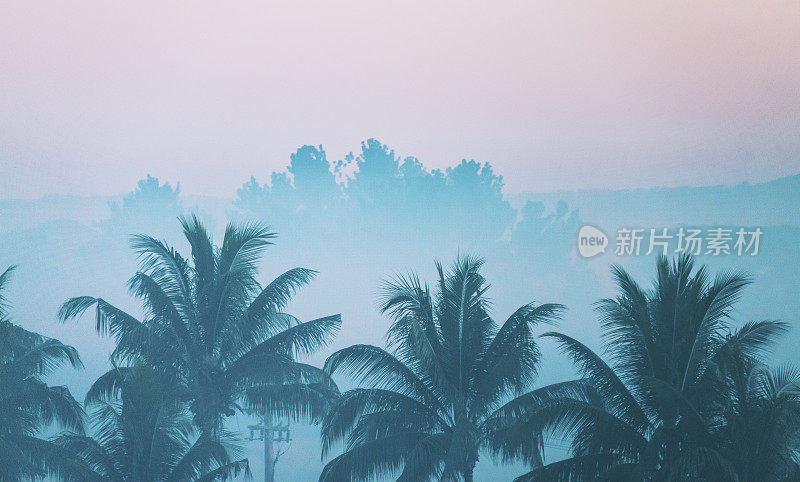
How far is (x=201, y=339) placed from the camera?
1370cm

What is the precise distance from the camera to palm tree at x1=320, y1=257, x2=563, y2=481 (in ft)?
39.2

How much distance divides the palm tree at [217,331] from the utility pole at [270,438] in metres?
6.59

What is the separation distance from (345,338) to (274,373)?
9.51 meters

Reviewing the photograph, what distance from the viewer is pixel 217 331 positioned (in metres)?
13.6

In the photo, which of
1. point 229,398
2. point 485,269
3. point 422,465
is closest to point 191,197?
point 485,269

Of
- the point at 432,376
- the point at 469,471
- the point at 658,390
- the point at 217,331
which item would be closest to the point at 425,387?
the point at 432,376

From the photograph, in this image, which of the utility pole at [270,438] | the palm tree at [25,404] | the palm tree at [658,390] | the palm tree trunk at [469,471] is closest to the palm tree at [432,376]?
the palm tree trunk at [469,471]

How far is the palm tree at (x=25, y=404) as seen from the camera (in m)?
12.8

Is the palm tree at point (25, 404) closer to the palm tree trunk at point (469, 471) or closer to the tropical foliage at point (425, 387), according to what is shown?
the tropical foliage at point (425, 387)

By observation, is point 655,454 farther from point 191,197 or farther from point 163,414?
point 191,197

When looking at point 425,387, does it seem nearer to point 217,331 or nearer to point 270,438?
point 217,331

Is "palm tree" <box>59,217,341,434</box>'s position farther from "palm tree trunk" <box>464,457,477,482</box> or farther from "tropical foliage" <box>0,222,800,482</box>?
"palm tree trunk" <box>464,457,477,482</box>

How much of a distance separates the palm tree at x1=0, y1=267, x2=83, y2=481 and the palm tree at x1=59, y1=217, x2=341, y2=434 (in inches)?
46.4

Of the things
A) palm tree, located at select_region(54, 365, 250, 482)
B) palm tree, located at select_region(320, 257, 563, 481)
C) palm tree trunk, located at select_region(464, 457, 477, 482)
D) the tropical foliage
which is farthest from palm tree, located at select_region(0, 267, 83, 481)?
palm tree trunk, located at select_region(464, 457, 477, 482)
